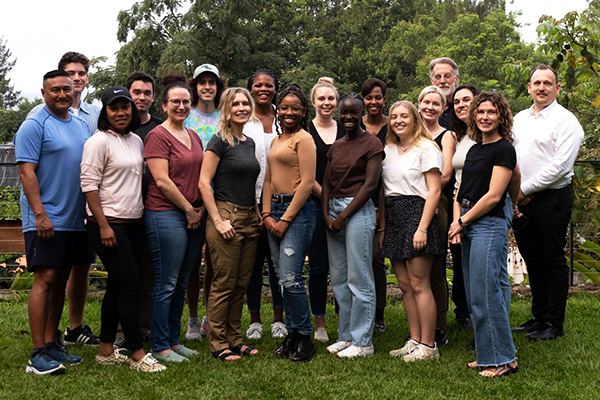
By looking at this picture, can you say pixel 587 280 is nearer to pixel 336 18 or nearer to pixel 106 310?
pixel 106 310

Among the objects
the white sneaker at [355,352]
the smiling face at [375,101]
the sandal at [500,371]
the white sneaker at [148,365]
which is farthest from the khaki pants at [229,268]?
the sandal at [500,371]

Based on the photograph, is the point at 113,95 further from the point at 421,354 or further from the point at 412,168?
the point at 421,354

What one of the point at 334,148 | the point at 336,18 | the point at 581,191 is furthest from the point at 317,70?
the point at 334,148

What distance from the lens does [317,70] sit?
29.9 meters

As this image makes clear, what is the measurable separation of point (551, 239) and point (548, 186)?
454 mm

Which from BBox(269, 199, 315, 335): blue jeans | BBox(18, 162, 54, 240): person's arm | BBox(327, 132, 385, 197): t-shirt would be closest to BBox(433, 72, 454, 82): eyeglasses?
BBox(327, 132, 385, 197): t-shirt

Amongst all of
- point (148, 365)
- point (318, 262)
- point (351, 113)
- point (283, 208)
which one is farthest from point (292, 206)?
point (148, 365)

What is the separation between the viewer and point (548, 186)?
525cm

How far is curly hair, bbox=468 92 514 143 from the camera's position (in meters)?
4.35

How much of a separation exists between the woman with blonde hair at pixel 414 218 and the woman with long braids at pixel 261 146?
1.03m

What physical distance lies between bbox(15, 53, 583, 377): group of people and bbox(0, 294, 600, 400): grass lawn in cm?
15

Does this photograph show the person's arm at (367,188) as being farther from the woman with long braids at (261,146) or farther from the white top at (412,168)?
the woman with long braids at (261,146)

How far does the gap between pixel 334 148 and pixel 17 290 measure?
4.62 m

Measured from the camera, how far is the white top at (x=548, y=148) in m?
5.20
